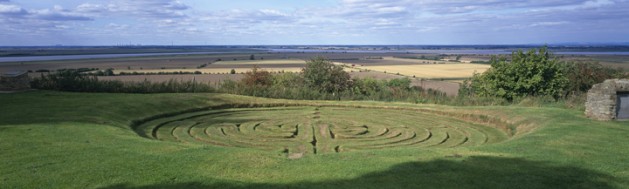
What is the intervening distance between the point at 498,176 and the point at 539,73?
91.1ft

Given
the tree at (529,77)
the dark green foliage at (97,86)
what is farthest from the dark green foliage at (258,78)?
the tree at (529,77)

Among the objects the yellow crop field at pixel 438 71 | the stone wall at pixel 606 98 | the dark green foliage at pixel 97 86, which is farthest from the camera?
the yellow crop field at pixel 438 71

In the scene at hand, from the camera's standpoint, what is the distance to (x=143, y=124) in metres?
21.7

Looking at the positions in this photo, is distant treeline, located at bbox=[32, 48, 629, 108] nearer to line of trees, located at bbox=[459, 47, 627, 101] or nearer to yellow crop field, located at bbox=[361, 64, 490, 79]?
line of trees, located at bbox=[459, 47, 627, 101]

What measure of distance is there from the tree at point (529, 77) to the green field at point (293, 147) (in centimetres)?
1184

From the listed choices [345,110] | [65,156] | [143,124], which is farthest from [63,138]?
[345,110]

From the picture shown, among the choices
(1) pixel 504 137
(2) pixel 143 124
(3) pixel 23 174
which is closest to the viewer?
(3) pixel 23 174

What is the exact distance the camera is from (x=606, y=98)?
19703mm

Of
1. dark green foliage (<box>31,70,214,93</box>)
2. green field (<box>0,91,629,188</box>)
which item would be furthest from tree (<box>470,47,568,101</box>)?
dark green foliage (<box>31,70,214,93</box>)

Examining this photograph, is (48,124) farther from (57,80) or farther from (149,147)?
(57,80)

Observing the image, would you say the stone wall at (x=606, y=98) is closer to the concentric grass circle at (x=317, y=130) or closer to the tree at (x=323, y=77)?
the concentric grass circle at (x=317, y=130)

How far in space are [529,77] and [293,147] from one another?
26.1 meters

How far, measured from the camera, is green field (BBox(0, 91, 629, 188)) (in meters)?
10.8

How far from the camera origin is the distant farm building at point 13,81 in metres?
28.2
